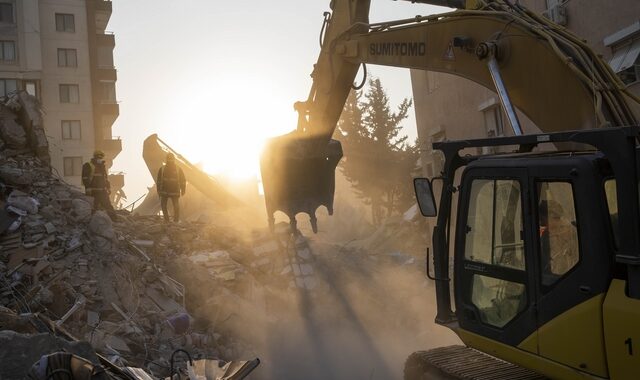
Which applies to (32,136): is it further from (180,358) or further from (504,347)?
(504,347)

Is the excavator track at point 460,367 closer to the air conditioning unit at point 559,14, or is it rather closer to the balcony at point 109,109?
the air conditioning unit at point 559,14

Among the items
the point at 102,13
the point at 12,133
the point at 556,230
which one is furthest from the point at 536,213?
the point at 102,13

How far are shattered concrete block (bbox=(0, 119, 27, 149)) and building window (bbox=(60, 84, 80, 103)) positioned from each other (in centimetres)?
2509

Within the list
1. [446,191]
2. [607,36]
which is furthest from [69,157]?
[446,191]

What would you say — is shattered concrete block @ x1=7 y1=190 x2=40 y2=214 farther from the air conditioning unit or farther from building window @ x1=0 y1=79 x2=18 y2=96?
building window @ x1=0 y1=79 x2=18 y2=96

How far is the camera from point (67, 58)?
3597 cm

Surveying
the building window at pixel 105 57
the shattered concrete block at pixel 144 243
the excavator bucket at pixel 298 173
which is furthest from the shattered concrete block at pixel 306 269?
the building window at pixel 105 57

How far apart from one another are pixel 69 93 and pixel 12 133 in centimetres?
2533

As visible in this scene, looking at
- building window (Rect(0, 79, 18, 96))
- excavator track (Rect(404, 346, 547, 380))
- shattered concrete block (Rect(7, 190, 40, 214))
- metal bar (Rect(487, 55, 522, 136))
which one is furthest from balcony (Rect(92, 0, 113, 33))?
excavator track (Rect(404, 346, 547, 380))

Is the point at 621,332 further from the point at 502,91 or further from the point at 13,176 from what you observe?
the point at 13,176

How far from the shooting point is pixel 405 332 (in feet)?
40.8

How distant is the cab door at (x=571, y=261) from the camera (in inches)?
128

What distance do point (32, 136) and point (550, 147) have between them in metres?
10.8

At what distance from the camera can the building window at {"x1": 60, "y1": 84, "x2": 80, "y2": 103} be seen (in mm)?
35812
